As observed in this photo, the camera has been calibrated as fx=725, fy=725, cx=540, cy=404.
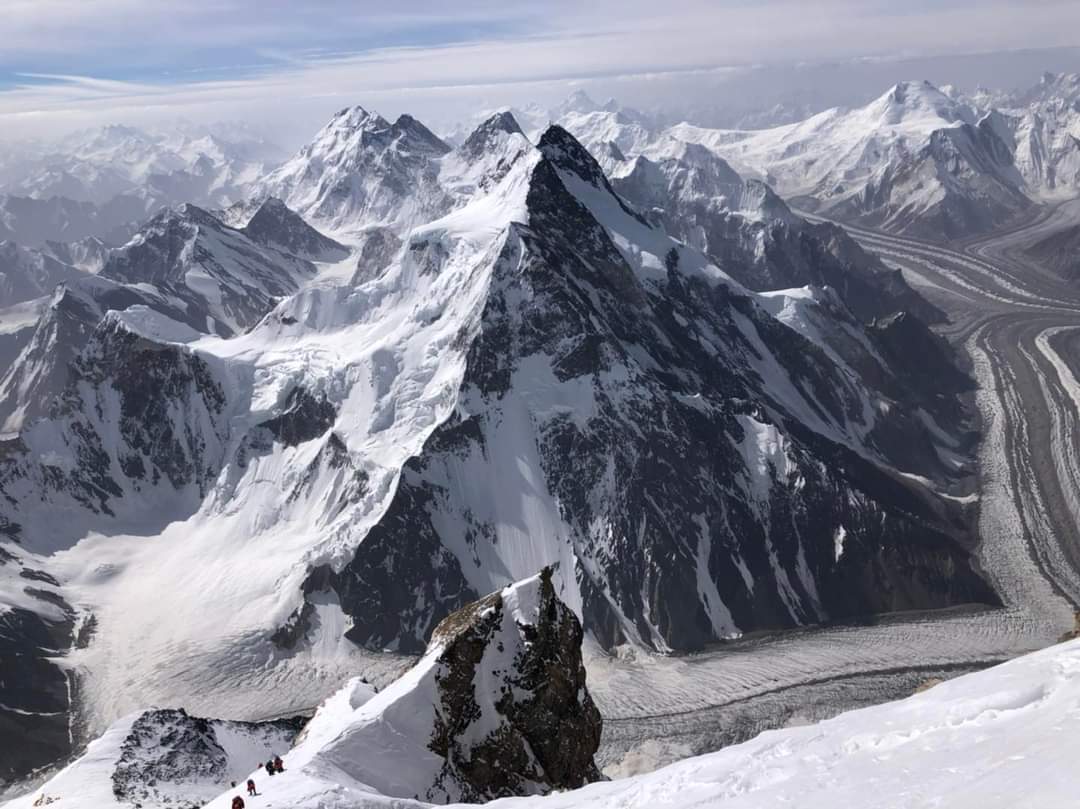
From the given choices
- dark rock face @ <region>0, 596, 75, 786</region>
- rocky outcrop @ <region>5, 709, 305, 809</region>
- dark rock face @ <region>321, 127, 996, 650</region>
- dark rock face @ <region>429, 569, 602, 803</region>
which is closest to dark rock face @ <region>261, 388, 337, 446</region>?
dark rock face @ <region>321, 127, 996, 650</region>

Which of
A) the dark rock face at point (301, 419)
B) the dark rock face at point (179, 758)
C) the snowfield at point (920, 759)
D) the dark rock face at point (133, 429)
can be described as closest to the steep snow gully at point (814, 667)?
the dark rock face at point (179, 758)

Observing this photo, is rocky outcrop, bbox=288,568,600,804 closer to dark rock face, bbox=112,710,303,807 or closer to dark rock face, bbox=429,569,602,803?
dark rock face, bbox=429,569,602,803

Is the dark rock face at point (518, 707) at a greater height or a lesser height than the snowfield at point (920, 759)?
lesser

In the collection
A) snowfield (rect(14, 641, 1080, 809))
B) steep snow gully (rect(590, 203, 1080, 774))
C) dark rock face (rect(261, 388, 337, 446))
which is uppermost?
dark rock face (rect(261, 388, 337, 446))

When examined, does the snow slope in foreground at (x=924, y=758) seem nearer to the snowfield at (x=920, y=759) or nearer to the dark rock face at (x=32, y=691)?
the snowfield at (x=920, y=759)

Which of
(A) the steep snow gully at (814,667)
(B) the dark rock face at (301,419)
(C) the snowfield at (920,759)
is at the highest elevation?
(B) the dark rock face at (301,419)
